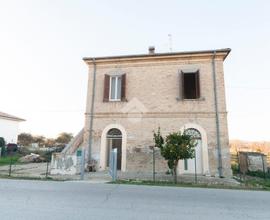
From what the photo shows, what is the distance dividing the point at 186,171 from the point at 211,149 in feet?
6.59

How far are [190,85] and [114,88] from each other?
526 centimetres

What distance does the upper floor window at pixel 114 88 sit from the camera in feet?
45.9

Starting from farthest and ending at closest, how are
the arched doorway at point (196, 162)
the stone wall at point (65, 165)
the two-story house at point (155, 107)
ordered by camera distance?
the two-story house at point (155, 107) < the arched doorway at point (196, 162) < the stone wall at point (65, 165)

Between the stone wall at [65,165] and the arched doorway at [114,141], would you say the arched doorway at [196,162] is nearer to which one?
the arched doorway at [114,141]

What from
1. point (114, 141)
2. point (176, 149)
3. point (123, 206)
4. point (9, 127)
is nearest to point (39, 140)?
point (9, 127)

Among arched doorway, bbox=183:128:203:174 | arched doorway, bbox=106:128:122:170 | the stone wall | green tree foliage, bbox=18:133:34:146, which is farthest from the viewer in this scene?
→ green tree foliage, bbox=18:133:34:146

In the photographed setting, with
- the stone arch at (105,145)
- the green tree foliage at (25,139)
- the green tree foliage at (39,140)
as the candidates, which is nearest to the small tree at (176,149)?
the stone arch at (105,145)

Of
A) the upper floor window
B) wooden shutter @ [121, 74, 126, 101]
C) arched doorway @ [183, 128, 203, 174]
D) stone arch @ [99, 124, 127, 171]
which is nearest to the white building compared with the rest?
stone arch @ [99, 124, 127, 171]

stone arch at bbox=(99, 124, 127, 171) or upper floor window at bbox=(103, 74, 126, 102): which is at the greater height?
upper floor window at bbox=(103, 74, 126, 102)

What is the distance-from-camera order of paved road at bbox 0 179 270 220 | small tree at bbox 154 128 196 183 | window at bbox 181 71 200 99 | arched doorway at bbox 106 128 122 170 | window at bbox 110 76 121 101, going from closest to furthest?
1. paved road at bbox 0 179 270 220
2. small tree at bbox 154 128 196 183
3. window at bbox 181 71 200 99
4. arched doorway at bbox 106 128 122 170
5. window at bbox 110 76 121 101

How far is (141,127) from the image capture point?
1331cm

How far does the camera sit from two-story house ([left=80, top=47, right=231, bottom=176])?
1245cm

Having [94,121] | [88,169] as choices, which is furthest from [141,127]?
[88,169]

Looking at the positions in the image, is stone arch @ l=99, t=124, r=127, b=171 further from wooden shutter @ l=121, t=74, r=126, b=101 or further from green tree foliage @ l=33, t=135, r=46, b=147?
green tree foliage @ l=33, t=135, r=46, b=147
